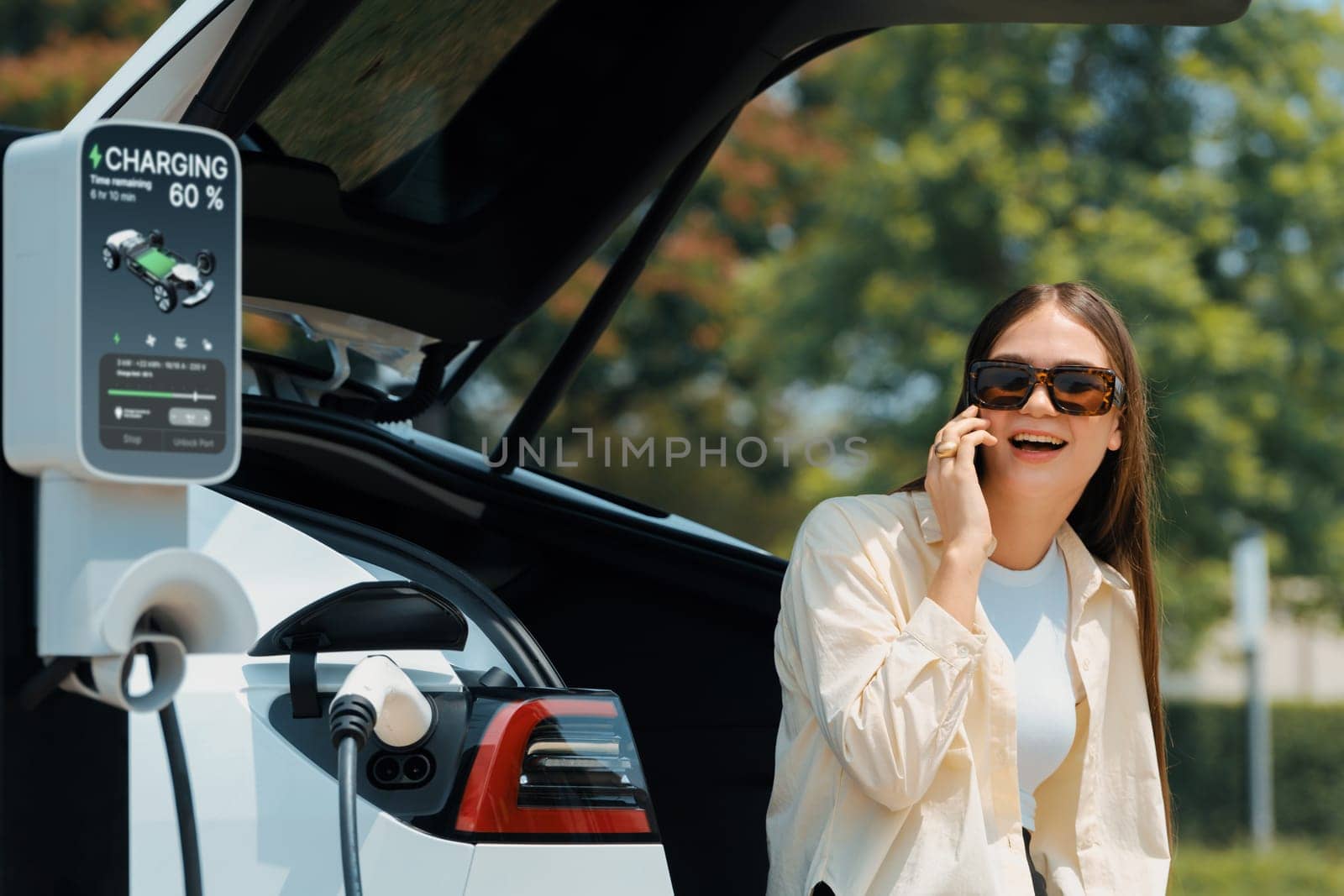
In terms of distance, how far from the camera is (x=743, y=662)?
3.19m

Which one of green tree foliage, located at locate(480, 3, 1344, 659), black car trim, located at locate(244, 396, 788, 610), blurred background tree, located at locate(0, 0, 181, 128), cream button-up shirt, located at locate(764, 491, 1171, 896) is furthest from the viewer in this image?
blurred background tree, located at locate(0, 0, 181, 128)

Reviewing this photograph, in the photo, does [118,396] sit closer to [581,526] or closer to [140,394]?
[140,394]

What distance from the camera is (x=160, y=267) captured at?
4.83 feet

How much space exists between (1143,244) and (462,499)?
8493mm

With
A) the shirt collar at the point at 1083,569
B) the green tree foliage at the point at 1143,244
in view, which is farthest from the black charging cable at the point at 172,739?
the green tree foliage at the point at 1143,244

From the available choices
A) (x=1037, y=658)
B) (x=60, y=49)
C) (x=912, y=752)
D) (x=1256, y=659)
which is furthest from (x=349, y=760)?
(x=60, y=49)

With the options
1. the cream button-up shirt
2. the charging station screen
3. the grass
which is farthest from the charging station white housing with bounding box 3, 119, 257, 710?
the grass

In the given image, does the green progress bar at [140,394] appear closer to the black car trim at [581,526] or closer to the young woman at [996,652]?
the young woman at [996,652]

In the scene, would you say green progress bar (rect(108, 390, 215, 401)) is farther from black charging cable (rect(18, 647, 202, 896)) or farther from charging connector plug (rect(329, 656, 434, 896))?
charging connector plug (rect(329, 656, 434, 896))

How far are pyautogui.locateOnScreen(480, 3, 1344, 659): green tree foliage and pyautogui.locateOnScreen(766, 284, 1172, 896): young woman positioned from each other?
26.6 ft

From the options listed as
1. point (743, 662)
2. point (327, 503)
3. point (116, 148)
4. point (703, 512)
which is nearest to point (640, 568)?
point (743, 662)

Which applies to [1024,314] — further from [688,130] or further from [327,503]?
[327,503]

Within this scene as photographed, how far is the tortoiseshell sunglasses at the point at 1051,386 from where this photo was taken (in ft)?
8.30

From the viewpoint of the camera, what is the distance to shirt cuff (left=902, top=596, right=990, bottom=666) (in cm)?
225
